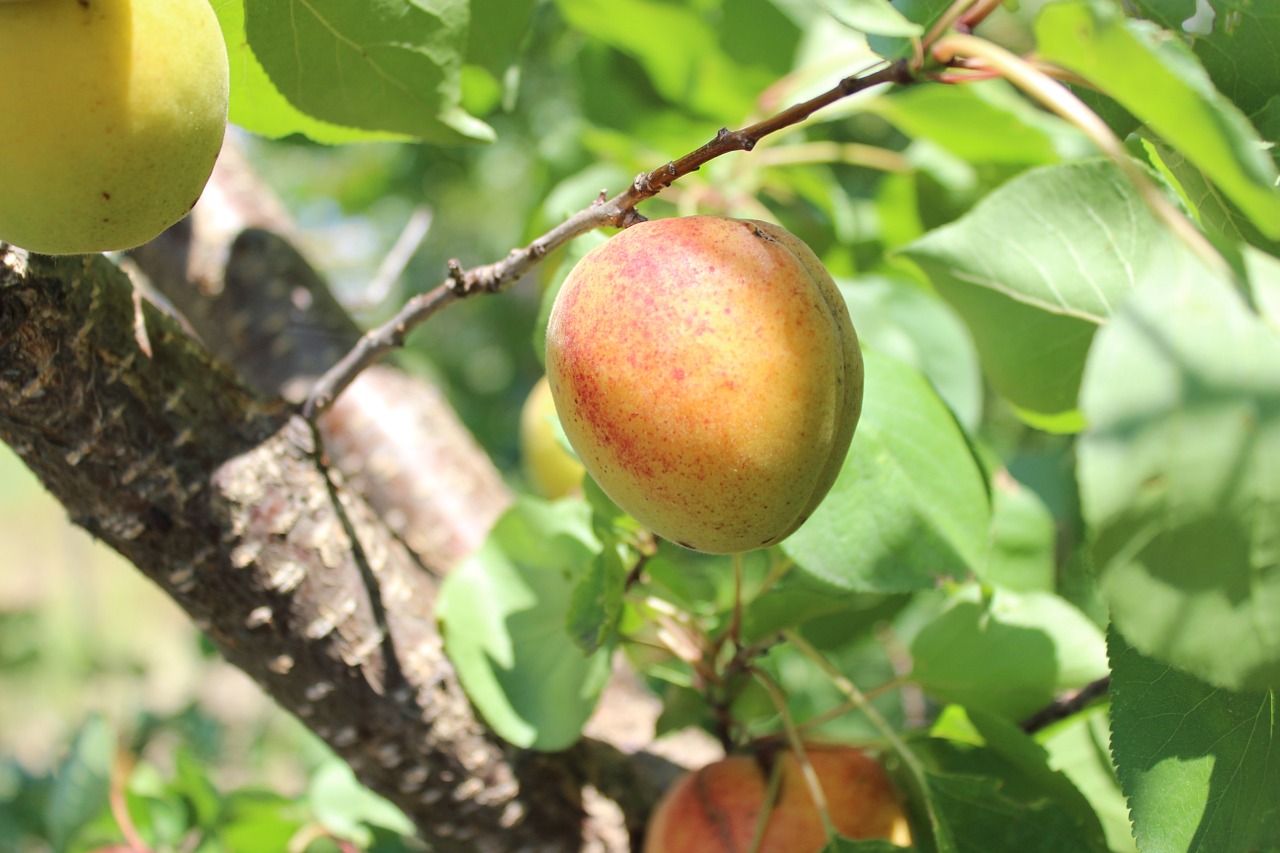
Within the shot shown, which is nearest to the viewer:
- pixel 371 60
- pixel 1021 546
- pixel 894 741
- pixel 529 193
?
pixel 371 60

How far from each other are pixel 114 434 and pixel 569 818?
0.50m

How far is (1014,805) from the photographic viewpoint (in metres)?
0.63

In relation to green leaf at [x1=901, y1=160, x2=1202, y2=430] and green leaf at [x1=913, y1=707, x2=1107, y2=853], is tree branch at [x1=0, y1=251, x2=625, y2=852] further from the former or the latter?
green leaf at [x1=901, y1=160, x2=1202, y2=430]

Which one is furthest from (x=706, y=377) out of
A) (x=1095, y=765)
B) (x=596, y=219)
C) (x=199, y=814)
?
(x=199, y=814)

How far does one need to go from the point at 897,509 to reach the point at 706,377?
25cm

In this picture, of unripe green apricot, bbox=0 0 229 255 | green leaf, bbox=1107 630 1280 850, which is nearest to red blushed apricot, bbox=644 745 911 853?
green leaf, bbox=1107 630 1280 850

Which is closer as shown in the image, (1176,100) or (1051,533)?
(1176,100)

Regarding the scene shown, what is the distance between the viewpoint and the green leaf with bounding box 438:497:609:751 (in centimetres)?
72

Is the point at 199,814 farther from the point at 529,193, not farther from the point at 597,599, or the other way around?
the point at 529,193

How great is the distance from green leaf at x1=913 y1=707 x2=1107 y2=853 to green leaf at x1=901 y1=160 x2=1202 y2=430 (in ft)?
0.79

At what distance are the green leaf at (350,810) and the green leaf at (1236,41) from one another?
894mm

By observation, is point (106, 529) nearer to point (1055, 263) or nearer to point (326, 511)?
point (326, 511)

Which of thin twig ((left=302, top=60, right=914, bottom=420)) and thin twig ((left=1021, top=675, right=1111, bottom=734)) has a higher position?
thin twig ((left=302, top=60, right=914, bottom=420))

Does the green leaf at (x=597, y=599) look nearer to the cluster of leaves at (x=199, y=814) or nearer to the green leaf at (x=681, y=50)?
the cluster of leaves at (x=199, y=814)
